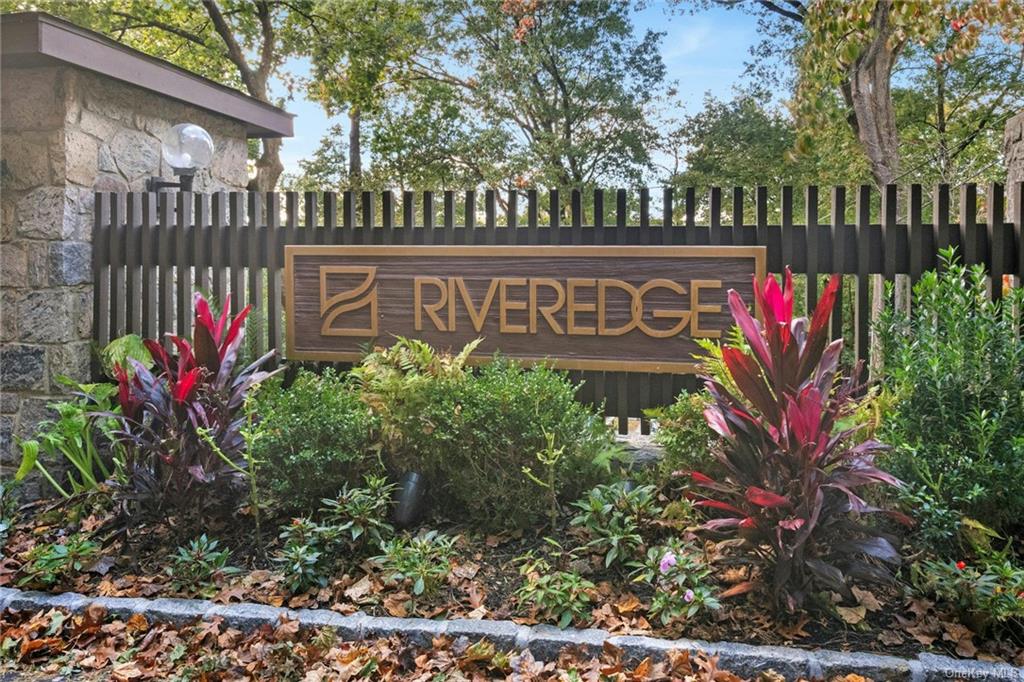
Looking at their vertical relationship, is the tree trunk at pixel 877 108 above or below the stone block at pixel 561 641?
above

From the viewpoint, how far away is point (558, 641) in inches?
119

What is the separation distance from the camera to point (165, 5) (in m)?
15.5

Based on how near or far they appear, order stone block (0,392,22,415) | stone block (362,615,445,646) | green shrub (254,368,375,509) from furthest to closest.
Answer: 1. stone block (0,392,22,415)
2. green shrub (254,368,375,509)
3. stone block (362,615,445,646)

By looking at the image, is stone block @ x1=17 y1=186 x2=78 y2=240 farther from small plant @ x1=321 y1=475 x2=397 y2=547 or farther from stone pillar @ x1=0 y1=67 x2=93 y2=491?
small plant @ x1=321 y1=475 x2=397 y2=547

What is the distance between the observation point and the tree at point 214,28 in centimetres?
1471

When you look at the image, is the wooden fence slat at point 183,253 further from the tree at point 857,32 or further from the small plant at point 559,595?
the tree at point 857,32

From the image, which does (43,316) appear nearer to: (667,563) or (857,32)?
(667,563)

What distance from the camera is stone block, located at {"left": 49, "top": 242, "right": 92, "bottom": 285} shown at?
5274 millimetres

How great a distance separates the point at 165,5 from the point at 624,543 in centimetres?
1538

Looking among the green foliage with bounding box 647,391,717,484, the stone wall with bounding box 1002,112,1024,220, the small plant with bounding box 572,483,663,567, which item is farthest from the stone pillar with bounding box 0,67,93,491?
the stone wall with bounding box 1002,112,1024,220

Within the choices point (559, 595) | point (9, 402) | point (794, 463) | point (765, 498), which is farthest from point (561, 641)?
point (9, 402)

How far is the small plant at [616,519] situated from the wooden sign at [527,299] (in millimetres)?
1336

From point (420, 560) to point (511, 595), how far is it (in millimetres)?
400

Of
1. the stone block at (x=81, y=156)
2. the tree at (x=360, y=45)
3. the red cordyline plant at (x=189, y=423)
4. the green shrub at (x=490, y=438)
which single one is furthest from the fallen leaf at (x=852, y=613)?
the tree at (x=360, y=45)
